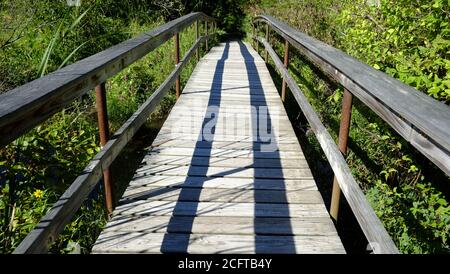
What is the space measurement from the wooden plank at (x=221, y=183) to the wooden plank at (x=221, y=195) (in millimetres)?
50

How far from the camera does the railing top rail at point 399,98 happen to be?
130cm

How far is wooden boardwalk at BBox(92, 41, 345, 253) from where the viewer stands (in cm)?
243

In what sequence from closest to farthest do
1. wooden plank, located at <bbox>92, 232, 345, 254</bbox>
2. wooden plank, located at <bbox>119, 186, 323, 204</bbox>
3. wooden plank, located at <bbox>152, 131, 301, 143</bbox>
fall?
wooden plank, located at <bbox>92, 232, 345, 254</bbox>, wooden plank, located at <bbox>119, 186, 323, 204</bbox>, wooden plank, located at <bbox>152, 131, 301, 143</bbox>

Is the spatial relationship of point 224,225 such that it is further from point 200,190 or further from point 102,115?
point 102,115

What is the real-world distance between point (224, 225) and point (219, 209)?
0.20 meters

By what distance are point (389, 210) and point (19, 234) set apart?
9.84 feet

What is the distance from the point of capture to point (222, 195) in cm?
297

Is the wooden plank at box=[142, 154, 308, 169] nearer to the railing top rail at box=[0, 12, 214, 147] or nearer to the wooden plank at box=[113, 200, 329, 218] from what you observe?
the wooden plank at box=[113, 200, 329, 218]

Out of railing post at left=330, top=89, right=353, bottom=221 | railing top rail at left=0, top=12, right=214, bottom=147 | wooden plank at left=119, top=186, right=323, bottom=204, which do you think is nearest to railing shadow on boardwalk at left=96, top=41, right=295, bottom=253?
wooden plank at left=119, top=186, right=323, bottom=204

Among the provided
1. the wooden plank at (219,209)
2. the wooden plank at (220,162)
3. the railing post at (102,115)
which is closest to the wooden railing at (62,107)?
the railing post at (102,115)

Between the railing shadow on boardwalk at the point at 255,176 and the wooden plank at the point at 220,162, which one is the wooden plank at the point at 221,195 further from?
the wooden plank at the point at 220,162

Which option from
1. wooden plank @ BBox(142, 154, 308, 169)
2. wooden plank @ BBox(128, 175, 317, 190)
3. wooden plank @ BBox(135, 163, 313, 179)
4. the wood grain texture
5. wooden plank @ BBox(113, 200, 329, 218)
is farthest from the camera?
wooden plank @ BBox(142, 154, 308, 169)
